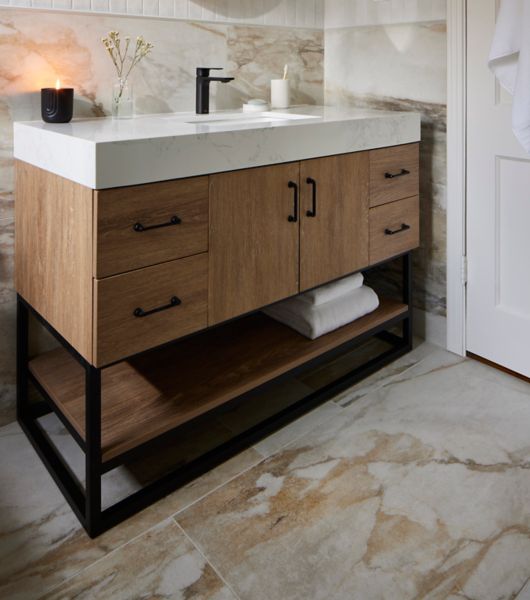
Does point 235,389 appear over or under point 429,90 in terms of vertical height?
under

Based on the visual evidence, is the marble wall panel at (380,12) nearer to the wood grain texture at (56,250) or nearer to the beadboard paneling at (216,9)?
the beadboard paneling at (216,9)

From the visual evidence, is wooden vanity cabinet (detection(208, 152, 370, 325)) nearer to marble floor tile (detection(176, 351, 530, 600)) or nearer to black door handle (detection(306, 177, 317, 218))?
black door handle (detection(306, 177, 317, 218))

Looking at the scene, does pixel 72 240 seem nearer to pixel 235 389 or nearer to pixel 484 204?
pixel 235 389

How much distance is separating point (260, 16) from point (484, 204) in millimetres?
1057

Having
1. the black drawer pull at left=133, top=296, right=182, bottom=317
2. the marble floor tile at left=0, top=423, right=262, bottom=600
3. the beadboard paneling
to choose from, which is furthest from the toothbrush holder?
the marble floor tile at left=0, top=423, right=262, bottom=600

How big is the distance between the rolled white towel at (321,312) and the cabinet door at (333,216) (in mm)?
158

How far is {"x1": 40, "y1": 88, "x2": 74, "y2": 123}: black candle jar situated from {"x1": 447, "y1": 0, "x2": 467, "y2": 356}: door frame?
126 cm

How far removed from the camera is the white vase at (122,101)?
1.71m

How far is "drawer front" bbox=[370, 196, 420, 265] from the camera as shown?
1.87 m

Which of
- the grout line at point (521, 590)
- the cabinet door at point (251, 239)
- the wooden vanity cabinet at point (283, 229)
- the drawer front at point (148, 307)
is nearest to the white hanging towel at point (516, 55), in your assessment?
the wooden vanity cabinet at point (283, 229)

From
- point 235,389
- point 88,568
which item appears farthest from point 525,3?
point 88,568

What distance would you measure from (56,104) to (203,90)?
0.53 metres

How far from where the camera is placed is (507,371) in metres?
2.05

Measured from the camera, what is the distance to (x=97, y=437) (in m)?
1.29
